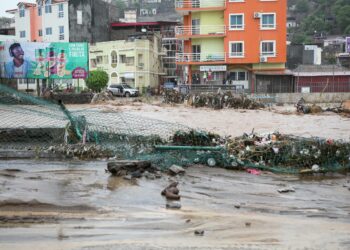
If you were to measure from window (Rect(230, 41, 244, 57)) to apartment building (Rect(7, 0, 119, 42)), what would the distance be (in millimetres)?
24357

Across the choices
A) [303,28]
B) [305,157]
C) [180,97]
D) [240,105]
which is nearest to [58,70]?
[180,97]

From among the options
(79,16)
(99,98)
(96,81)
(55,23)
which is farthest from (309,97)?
(55,23)

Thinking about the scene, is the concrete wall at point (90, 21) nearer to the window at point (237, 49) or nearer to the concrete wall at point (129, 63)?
the concrete wall at point (129, 63)

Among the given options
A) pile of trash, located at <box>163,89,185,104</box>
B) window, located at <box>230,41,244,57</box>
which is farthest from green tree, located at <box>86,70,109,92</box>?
pile of trash, located at <box>163,89,185,104</box>

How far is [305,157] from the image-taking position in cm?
1207

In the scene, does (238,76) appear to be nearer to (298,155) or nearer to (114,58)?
(114,58)

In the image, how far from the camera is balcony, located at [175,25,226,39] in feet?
187

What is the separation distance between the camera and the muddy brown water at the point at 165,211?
21.0ft

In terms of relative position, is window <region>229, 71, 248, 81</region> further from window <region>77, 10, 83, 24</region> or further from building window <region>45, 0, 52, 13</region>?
building window <region>45, 0, 52, 13</region>

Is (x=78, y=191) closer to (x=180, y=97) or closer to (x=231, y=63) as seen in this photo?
(x=180, y=97)

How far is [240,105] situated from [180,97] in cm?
662

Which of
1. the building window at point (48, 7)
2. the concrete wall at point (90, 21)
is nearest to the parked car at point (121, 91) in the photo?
the concrete wall at point (90, 21)

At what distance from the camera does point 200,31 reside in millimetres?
57656

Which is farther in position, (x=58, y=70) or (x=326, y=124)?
(x=58, y=70)
